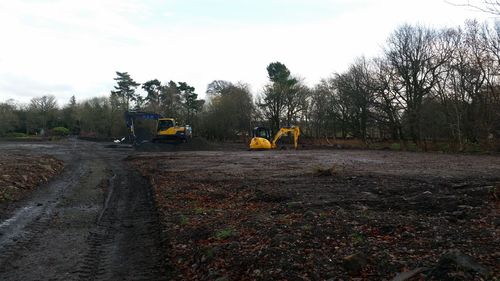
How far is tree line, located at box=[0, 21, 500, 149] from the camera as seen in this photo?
117 feet

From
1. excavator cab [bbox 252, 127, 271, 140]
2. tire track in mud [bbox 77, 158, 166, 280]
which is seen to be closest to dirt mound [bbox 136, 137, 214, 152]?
excavator cab [bbox 252, 127, 271, 140]

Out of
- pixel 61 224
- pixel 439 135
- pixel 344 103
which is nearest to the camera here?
pixel 61 224

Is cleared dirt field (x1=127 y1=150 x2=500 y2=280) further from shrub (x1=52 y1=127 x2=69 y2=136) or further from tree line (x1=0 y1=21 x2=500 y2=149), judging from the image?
shrub (x1=52 y1=127 x2=69 y2=136)

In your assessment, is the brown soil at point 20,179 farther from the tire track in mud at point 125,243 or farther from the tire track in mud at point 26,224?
the tire track in mud at point 125,243

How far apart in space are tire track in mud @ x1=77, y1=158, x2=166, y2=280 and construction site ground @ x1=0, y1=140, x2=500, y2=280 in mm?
18

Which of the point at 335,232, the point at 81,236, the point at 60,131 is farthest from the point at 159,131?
the point at 60,131

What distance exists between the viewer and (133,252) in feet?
24.1

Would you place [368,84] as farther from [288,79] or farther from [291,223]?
[291,223]

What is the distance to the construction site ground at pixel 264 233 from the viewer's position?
5295 millimetres

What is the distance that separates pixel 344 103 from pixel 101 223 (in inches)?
1736

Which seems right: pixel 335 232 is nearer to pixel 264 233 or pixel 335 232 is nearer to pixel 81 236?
pixel 264 233

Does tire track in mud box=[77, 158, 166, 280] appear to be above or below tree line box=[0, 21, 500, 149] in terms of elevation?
below

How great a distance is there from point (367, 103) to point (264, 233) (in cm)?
4080

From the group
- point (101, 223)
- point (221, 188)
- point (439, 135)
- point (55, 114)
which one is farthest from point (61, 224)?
point (55, 114)
